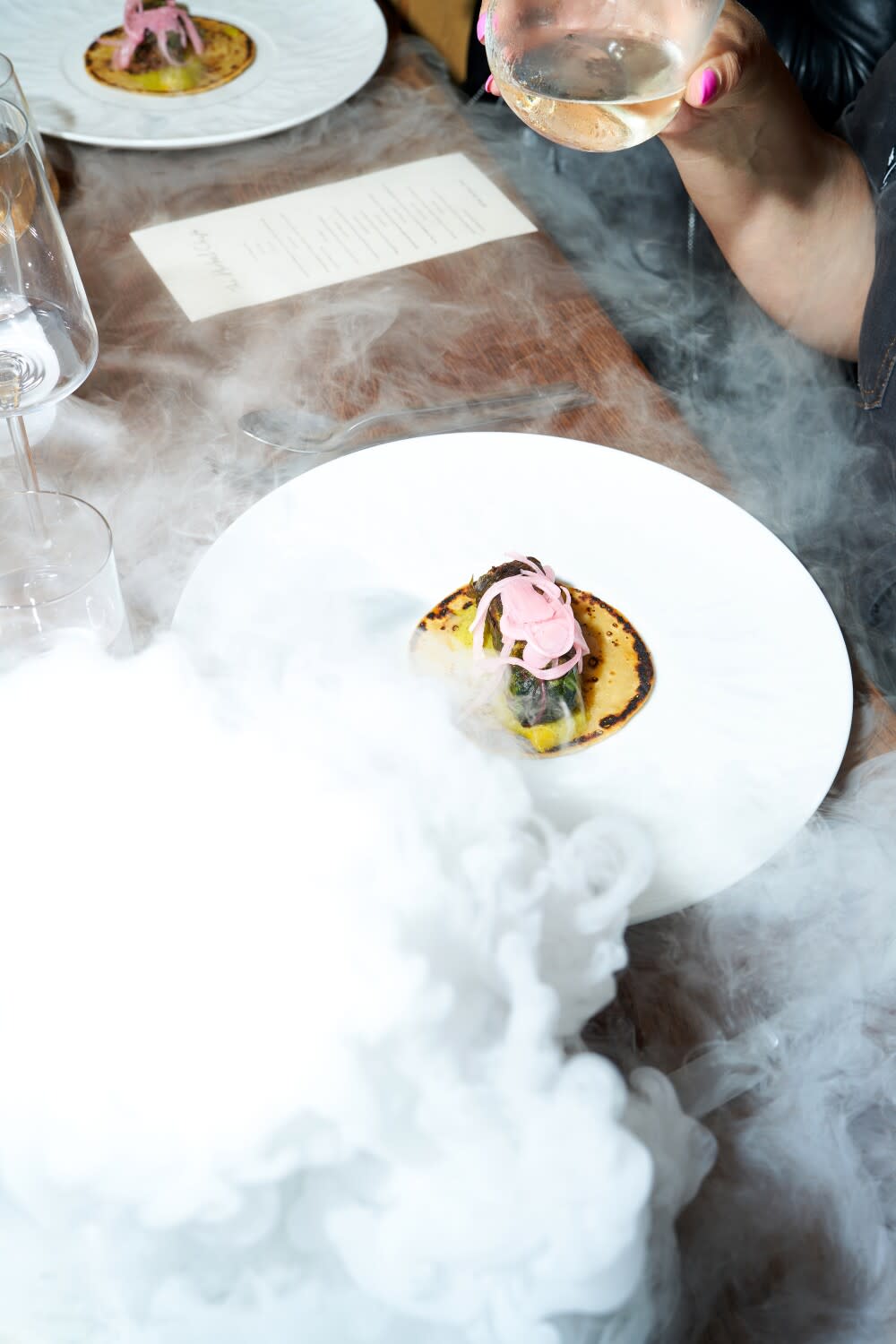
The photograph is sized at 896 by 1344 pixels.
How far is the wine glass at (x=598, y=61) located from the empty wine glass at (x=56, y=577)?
42 centimetres

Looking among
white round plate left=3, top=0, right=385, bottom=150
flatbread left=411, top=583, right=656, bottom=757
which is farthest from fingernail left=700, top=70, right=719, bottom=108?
white round plate left=3, top=0, right=385, bottom=150

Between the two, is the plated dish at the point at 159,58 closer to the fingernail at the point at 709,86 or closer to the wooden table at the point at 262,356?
the wooden table at the point at 262,356

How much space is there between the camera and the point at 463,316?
1.12 metres

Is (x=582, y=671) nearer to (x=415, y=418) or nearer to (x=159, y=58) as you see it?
(x=415, y=418)

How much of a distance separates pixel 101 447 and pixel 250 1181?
2.26ft

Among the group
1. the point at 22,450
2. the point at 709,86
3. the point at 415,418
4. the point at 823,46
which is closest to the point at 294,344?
the point at 415,418

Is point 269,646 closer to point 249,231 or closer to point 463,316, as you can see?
point 463,316

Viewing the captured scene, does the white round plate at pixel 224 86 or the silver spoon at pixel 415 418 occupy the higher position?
the white round plate at pixel 224 86

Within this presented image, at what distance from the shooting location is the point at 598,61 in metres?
0.75

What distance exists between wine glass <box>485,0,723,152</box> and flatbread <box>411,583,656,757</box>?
0.32 meters

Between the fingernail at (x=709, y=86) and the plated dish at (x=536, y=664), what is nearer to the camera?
the plated dish at (x=536, y=664)

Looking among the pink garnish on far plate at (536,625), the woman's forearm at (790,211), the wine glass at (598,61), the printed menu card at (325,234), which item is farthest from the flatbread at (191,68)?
the pink garnish on far plate at (536,625)

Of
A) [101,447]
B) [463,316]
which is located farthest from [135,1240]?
[463,316]

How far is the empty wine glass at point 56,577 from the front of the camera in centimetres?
70
